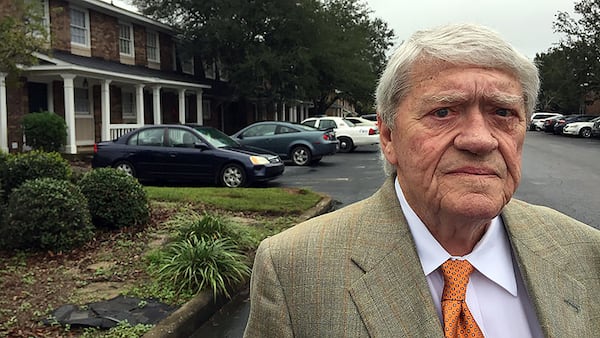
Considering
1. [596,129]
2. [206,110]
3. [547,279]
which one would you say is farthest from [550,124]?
[547,279]

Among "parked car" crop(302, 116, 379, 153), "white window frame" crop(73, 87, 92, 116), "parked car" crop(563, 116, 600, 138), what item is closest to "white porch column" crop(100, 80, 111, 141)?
"white window frame" crop(73, 87, 92, 116)

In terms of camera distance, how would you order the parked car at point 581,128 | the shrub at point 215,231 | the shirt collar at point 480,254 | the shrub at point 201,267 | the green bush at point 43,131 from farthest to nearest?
1. the parked car at point 581,128
2. the green bush at point 43,131
3. the shrub at point 215,231
4. the shrub at point 201,267
5. the shirt collar at point 480,254

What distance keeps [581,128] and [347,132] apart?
22.9 m

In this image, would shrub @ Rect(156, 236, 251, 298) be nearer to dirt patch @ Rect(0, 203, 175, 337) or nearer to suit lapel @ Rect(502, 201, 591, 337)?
dirt patch @ Rect(0, 203, 175, 337)

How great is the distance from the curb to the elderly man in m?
2.96

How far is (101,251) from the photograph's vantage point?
261 inches

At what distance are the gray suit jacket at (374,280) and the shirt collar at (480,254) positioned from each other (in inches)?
1.2

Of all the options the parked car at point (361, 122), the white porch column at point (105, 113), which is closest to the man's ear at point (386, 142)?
the white porch column at point (105, 113)

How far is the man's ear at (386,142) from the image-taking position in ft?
5.53

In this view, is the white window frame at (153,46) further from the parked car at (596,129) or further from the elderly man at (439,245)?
the elderly man at (439,245)

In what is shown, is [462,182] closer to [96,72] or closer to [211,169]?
[211,169]

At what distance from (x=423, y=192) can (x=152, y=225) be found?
6.97 metres

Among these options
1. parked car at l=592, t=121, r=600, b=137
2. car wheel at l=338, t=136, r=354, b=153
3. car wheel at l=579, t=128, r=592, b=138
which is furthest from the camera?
car wheel at l=579, t=128, r=592, b=138

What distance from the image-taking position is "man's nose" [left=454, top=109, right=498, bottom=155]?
1.49 meters
